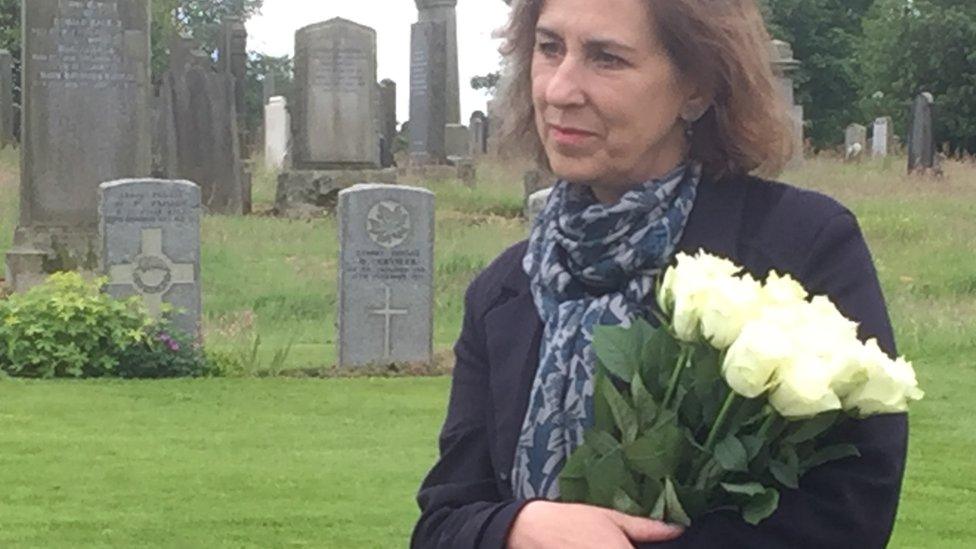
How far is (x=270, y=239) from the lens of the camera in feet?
58.5

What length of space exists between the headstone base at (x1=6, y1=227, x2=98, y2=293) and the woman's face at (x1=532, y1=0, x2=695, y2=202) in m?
12.6

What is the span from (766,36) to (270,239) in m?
15.5

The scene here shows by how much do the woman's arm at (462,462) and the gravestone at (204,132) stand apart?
17876 millimetres

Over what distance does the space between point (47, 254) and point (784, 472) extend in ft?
43.1

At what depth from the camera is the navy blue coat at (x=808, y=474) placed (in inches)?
90.4

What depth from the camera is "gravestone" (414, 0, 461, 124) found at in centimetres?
2505

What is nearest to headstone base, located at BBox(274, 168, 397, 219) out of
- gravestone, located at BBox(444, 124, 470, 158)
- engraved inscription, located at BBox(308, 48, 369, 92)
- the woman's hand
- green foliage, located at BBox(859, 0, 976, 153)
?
engraved inscription, located at BBox(308, 48, 369, 92)

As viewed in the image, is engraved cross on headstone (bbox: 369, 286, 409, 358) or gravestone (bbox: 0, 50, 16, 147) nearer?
engraved cross on headstone (bbox: 369, 286, 409, 358)

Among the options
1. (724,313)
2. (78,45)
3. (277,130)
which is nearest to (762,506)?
(724,313)

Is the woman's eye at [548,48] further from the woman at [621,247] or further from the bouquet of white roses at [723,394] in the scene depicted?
the bouquet of white roses at [723,394]

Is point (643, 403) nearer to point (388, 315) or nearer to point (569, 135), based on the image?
point (569, 135)

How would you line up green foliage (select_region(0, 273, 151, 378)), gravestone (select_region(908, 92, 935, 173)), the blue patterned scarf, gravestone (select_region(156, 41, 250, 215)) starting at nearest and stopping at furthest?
1. the blue patterned scarf
2. green foliage (select_region(0, 273, 151, 378))
3. gravestone (select_region(156, 41, 250, 215))
4. gravestone (select_region(908, 92, 935, 173))

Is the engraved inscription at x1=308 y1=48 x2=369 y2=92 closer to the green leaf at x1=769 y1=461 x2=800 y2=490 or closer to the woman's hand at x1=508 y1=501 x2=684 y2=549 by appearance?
the woman's hand at x1=508 y1=501 x2=684 y2=549

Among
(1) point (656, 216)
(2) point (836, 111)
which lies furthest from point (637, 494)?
(2) point (836, 111)
